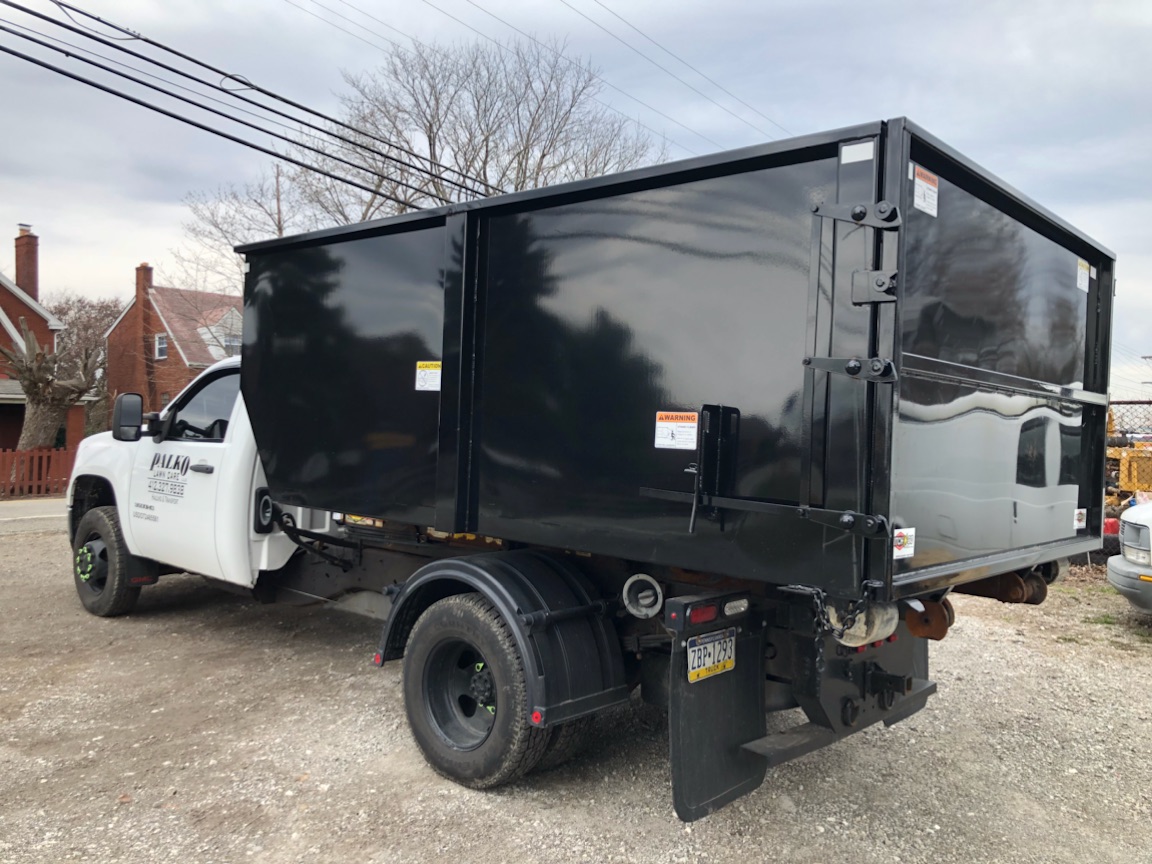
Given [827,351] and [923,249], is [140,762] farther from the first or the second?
[923,249]

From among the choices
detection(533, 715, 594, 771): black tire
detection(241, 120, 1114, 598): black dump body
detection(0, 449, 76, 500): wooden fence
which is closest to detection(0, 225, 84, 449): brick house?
detection(0, 449, 76, 500): wooden fence

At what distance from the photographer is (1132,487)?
35.0 feet

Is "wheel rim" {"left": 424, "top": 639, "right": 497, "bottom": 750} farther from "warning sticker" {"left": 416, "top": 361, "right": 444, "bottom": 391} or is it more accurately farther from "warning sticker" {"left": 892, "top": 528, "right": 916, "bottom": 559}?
"warning sticker" {"left": 892, "top": 528, "right": 916, "bottom": 559}

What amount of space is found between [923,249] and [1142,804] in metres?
2.89

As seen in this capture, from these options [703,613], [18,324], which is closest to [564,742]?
[703,613]

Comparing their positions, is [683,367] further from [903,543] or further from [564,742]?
[564,742]

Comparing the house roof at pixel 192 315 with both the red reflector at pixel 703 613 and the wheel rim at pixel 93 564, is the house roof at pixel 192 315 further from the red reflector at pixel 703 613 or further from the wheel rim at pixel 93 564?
the red reflector at pixel 703 613

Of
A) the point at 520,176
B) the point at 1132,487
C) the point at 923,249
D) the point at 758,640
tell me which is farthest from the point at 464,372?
the point at 520,176

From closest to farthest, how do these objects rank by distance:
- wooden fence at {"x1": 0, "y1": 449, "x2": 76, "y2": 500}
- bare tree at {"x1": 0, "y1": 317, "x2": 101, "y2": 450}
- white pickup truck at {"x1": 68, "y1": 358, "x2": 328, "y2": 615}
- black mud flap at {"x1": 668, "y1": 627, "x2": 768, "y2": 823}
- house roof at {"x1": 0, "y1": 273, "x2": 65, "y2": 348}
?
black mud flap at {"x1": 668, "y1": 627, "x2": 768, "y2": 823}, white pickup truck at {"x1": 68, "y1": 358, "x2": 328, "y2": 615}, wooden fence at {"x1": 0, "y1": 449, "x2": 76, "y2": 500}, bare tree at {"x1": 0, "y1": 317, "x2": 101, "y2": 450}, house roof at {"x1": 0, "y1": 273, "x2": 65, "y2": 348}

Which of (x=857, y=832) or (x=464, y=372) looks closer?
(x=857, y=832)

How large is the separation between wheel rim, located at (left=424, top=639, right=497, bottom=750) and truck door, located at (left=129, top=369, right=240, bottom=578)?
2285mm

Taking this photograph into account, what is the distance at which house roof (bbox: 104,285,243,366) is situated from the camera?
2983cm

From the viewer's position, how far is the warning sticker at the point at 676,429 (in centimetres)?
326

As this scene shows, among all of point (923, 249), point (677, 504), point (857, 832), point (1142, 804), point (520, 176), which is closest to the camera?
point (923, 249)
